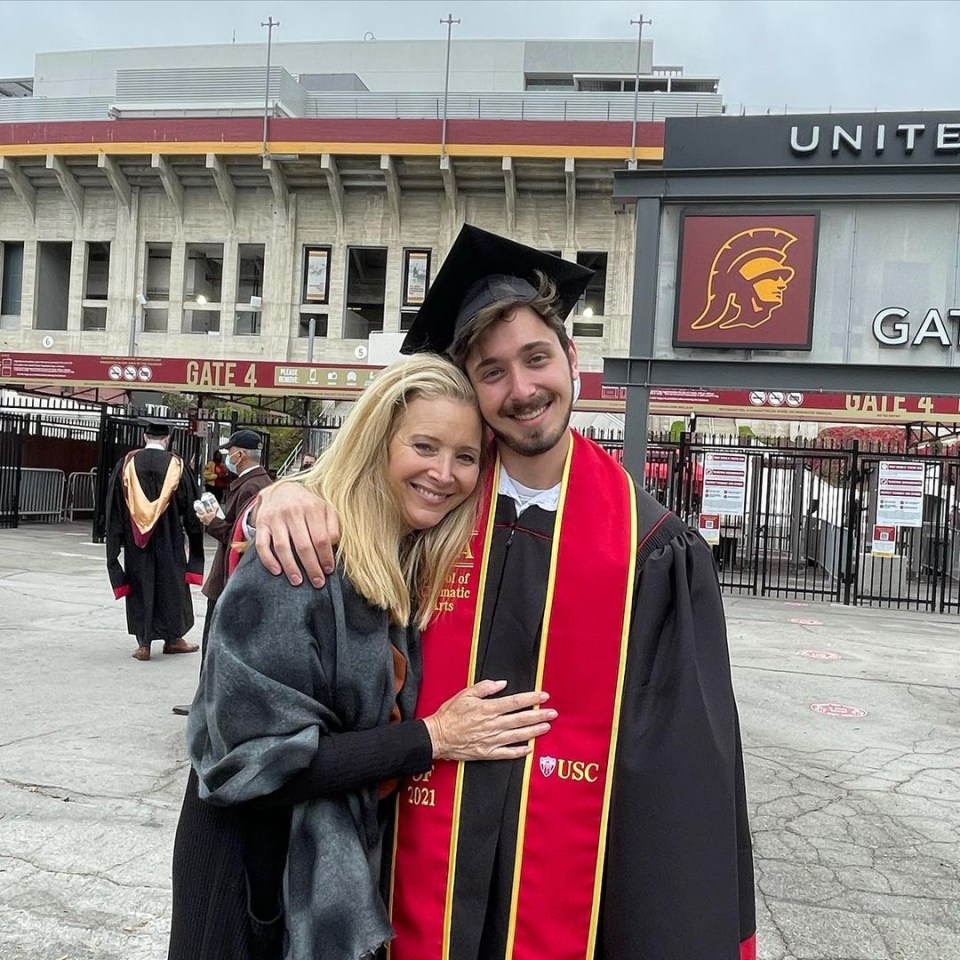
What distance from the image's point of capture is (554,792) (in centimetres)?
163

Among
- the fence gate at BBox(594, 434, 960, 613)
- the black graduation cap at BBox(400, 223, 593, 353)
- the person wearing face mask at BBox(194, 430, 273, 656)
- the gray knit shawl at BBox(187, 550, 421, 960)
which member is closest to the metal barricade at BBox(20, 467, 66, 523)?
the fence gate at BBox(594, 434, 960, 613)

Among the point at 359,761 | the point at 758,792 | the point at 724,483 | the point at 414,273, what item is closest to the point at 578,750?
the point at 359,761

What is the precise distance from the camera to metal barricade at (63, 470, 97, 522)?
19844mm

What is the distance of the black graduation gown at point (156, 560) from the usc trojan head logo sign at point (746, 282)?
174 inches

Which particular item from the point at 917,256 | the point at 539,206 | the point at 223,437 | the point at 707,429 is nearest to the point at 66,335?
the point at 223,437

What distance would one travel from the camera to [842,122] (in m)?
6.02

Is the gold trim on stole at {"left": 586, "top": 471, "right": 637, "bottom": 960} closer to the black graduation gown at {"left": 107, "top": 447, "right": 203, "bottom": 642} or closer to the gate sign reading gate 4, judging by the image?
the black graduation gown at {"left": 107, "top": 447, "right": 203, "bottom": 642}

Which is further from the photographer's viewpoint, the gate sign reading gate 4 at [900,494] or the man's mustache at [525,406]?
the gate sign reading gate 4 at [900,494]

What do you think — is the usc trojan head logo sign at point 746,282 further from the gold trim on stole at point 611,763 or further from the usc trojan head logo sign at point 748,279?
the gold trim on stole at point 611,763

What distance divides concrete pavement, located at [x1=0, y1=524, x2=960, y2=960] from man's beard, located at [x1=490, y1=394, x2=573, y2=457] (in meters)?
2.27

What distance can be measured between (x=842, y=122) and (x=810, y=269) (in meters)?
1.02

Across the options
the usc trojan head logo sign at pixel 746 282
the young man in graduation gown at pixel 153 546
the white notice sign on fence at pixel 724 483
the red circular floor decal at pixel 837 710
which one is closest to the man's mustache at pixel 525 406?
the usc trojan head logo sign at pixel 746 282

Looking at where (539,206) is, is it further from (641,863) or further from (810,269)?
(641,863)

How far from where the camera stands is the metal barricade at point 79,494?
19844 millimetres
